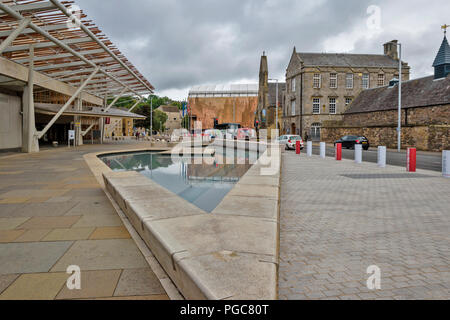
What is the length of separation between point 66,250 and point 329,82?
49.0m

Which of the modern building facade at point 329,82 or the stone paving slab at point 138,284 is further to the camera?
the modern building facade at point 329,82

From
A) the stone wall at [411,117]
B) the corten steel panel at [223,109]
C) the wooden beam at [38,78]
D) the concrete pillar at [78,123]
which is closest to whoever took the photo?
the wooden beam at [38,78]

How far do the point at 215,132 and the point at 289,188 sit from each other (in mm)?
43231

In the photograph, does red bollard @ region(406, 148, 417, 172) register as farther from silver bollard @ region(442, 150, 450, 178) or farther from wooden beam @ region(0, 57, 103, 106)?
wooden beam @ region(0, 57, 103, 106)

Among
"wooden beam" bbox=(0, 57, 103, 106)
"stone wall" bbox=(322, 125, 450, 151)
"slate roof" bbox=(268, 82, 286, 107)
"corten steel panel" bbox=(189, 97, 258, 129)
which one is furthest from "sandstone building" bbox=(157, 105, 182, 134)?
"stone wall" bbox=(322, 125, 450, 151)

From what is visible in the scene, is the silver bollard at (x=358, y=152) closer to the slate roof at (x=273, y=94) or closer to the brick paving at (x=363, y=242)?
the brick paving at (x=363, y=242)

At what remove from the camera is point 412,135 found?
2833 cm

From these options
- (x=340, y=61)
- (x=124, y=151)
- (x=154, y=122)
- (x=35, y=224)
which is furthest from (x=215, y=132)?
(x=154, y=122)

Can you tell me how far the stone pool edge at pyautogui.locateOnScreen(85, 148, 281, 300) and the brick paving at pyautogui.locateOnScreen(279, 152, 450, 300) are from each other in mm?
369

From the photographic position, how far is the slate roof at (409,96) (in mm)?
29984

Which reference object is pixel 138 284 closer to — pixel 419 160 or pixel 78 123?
pixel 419 160

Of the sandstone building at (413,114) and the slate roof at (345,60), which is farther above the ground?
the slate roof at (345,60)

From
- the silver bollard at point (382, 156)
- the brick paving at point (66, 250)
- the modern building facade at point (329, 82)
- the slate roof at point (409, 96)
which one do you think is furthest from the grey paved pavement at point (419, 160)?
the modern building facade at point (329, 82)

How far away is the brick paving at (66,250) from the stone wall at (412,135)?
27231 millimetres
